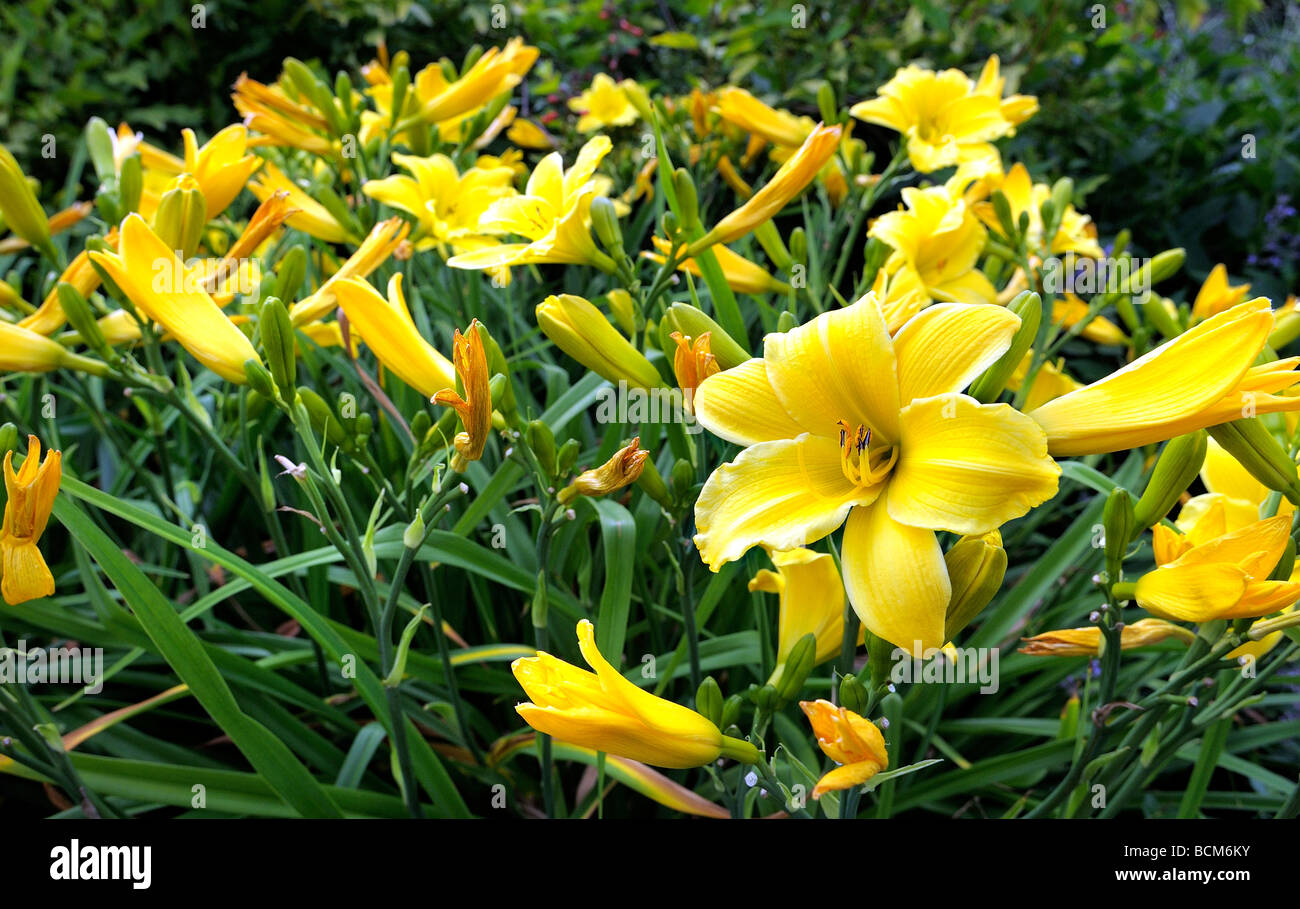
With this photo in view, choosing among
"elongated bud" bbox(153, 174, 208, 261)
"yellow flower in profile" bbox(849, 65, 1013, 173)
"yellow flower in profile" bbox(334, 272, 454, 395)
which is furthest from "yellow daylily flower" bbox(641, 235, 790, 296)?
"elongated bud" bbox(153, 174, 208, 261)

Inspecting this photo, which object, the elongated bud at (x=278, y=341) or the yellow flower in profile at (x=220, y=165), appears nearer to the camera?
the elongated bud at (x=278, y=341)

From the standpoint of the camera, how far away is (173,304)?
104cm

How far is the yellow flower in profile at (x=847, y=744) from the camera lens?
71cm

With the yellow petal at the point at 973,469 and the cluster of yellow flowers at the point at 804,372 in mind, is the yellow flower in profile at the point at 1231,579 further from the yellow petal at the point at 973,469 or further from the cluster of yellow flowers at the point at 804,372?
the yellow petal at the point at 973,469

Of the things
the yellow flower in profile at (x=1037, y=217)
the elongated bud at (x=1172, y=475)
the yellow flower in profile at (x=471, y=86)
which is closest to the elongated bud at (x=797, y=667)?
the elongated bud at (x=1172, y=475)

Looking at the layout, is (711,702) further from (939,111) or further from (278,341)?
(939,111)

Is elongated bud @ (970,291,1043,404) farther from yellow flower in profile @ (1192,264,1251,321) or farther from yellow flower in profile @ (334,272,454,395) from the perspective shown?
yellow flower in profile @ (1192,264,1251,321)

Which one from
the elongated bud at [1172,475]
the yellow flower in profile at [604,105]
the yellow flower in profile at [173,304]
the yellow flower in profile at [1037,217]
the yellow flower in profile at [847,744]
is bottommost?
the yellow flower in profile at [847,744]

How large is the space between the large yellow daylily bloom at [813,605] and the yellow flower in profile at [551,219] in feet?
1.65

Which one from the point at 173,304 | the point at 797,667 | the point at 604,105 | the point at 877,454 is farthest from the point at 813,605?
the point at 604,105

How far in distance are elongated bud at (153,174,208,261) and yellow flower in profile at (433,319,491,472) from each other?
2.01 ft

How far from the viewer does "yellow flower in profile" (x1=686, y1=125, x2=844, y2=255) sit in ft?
3.84

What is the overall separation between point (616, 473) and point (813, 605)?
0.87 feet
